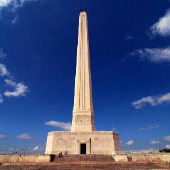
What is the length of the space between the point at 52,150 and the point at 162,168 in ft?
39.7

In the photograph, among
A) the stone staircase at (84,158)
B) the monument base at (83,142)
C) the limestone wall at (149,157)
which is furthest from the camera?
the monument base at (83,142)

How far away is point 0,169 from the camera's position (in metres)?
12.1

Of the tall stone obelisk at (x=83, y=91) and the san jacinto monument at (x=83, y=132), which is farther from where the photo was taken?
the tall stone obelisk at (x=83, y=91)

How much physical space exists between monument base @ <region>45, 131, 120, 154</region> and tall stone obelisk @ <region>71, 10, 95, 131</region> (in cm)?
161

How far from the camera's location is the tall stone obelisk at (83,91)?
2144 centimetres

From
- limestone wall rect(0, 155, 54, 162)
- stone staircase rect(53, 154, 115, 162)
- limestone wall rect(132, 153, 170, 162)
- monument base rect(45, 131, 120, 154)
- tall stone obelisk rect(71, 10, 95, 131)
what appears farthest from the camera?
tall stone obelisk rect(71, 10, 95, 131)

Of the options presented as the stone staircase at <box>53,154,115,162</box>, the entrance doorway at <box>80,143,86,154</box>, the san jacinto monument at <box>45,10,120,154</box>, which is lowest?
the stone staircase at <box>53,154,115,162</box>

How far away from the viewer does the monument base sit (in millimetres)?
18656

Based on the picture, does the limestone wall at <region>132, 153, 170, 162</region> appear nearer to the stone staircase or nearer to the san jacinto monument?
the stone staircase

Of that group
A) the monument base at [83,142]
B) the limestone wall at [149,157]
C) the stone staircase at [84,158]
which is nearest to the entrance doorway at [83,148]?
the monument base at [83,142]

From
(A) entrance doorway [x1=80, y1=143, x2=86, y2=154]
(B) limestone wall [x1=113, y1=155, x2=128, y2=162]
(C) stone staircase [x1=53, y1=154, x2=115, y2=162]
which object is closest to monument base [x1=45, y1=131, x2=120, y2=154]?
(A) entrance doorway [x1=80, y1=143, x2=86, y2=154]

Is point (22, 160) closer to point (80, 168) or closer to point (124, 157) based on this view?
point (80, 168)

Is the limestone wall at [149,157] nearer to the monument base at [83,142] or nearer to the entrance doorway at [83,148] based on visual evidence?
the monument base at [83,142]

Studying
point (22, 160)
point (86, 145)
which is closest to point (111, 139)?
point (86, 145)
